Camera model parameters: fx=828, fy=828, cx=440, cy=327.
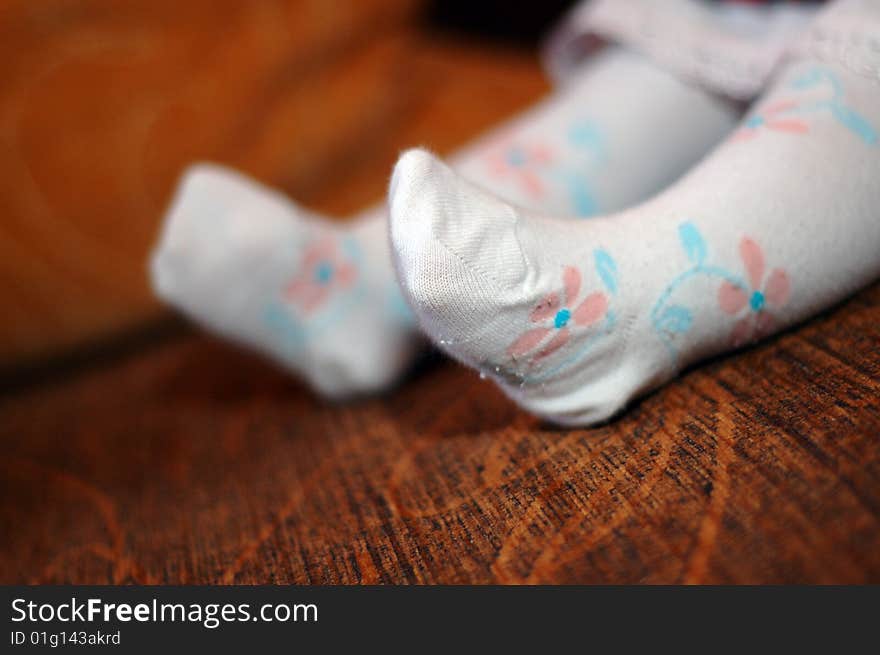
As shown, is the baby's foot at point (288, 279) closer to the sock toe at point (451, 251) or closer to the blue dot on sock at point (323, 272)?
the blue dot on sock at point (323, 272)

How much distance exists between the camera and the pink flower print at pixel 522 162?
55cm

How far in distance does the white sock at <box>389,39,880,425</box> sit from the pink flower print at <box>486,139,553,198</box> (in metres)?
0.14

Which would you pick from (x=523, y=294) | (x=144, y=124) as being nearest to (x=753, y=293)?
(x=523, y=294)

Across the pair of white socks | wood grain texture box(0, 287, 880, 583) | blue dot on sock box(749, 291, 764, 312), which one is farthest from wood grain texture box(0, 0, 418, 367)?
blue dot on sock box(749, 291, 764, 312)

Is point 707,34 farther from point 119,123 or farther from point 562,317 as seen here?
point 119,123

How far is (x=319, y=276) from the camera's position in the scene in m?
0.57

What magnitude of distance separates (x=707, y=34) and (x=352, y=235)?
282 millimetres

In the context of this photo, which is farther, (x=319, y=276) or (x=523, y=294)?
(x=319, y=276)

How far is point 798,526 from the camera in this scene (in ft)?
→ 0.94

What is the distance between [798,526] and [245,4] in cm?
70

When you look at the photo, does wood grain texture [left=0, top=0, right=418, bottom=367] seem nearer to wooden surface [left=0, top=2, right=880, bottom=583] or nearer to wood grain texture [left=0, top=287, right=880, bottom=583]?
wooden surface [left=0, top=2, right=880, bottom=583]

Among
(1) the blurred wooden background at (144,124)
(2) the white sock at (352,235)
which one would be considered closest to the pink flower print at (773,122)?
(2) the white sock at (352,235)

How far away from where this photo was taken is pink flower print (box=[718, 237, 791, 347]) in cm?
41

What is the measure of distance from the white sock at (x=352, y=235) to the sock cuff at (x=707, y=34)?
2 centimetres
